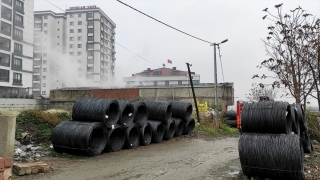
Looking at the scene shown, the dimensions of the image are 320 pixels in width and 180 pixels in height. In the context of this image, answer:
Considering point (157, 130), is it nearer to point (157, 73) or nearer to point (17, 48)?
point (17, 48)

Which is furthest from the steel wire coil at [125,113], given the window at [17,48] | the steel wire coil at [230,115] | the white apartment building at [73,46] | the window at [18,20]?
the white apartment building at [73,46]

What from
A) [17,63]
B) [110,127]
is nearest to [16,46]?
[17,63]

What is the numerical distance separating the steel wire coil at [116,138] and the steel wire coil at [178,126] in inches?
167

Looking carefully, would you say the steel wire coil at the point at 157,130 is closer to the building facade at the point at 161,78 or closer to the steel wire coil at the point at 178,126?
the steel wire coil at the point at 178,126

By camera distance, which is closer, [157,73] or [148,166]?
[148,166]

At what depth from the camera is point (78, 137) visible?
29.1ft

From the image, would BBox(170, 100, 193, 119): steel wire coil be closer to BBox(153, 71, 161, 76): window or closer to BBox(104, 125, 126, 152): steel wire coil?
BBox(104, 125, 126, 152): steel wire coil

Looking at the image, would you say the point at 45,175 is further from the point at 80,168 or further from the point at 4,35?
the point at 4,35

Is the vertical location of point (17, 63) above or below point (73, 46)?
below

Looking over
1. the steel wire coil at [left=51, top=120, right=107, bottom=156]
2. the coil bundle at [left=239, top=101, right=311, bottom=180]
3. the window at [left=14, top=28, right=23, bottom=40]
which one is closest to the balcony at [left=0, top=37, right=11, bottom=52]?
the window at [left=14, top=28, right=23, bottom=40]

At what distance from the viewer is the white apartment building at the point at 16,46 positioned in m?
44.2

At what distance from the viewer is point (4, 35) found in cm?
4388

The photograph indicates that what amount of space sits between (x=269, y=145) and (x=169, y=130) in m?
8.81

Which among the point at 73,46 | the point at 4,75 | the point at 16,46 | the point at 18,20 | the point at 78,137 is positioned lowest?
the point at 78,137
